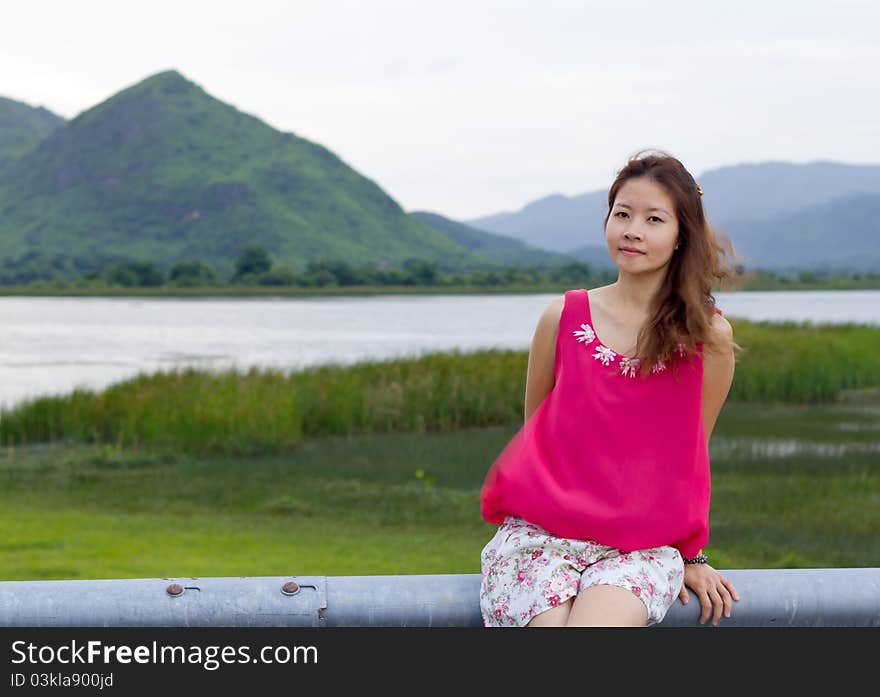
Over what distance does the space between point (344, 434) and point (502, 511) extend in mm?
11743

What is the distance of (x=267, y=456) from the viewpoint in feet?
41.6

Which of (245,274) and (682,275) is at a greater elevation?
(245,274)

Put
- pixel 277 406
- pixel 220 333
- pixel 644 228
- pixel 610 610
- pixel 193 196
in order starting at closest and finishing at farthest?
pixel 610 610 → pixel 644 228 → pixel 277 406 → pixel 220 333 → pixel 193 196

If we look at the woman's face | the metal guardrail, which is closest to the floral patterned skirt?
the metal guardrail

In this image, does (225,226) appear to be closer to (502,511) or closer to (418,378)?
(418,378)

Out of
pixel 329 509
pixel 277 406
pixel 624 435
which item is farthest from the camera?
pixel 277 406

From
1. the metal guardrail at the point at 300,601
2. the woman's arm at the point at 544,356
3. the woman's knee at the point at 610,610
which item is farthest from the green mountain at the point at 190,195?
the metal guardrail at the point at 300,601

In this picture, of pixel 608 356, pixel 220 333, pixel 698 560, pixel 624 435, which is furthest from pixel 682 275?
pixel 220 333

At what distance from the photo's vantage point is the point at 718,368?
251 cm

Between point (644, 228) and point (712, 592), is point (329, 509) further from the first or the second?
point (712, 592)

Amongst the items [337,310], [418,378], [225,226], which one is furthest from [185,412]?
[225,226]

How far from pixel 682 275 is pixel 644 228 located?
0.14 m

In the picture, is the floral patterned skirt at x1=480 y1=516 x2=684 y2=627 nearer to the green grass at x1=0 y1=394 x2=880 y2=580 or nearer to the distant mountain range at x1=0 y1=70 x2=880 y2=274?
the green grass at x1=0 y1=394 x2=880 y2=580

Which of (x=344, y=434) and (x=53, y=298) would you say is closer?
(x=344, y=434)
